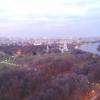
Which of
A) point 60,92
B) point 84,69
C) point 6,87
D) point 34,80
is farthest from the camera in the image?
point 84,69

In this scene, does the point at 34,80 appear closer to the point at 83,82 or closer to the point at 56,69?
the point at 83,82

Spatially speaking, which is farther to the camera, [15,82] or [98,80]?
[98,80]

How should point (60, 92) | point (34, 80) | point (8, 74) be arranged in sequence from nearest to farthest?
point (60, 92) < point (34, 80) < point (8, 74)

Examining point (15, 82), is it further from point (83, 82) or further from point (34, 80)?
point (83, 82)

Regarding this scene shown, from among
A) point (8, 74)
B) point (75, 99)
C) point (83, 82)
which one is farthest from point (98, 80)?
point (75, 99)

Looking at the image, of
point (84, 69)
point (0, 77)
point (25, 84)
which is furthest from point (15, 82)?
point (84, 69)

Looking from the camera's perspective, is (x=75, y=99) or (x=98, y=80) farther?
(x=98, y=80)

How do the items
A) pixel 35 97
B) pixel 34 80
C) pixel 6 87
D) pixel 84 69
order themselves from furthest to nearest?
pixel 84 69 → pixel 34 80 → pixel 6 87 → pixel 35 97

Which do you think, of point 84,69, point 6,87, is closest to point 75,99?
point 6,87

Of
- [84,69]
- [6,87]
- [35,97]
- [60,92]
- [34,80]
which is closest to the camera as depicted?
[35,97]
